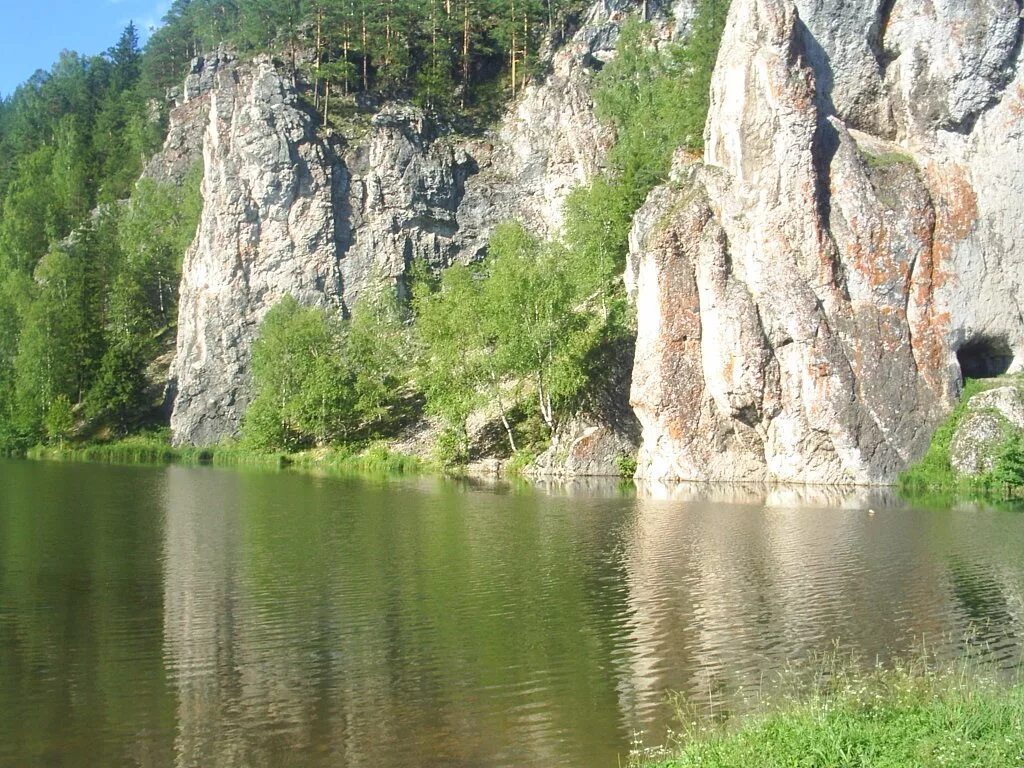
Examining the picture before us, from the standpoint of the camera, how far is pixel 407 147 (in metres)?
72.2

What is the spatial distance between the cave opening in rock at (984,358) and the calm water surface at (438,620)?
614 inches

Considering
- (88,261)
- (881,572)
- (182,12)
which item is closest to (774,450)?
(881,572)

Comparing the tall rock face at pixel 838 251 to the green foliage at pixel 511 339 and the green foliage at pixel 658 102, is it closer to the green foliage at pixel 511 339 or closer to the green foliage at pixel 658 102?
the green foliage at pixel 511 339

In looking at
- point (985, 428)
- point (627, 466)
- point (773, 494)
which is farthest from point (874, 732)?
point (627, 466)

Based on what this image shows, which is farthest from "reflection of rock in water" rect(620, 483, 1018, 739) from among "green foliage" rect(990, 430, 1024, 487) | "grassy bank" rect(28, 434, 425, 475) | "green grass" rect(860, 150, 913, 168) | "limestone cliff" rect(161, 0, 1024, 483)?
"grassy bank" rect(28, 434, 425, 475)

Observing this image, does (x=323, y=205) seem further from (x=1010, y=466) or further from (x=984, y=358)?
(x=1010, y=466)

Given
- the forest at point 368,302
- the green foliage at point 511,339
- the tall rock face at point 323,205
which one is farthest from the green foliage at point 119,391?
the green foliage at point 511,339

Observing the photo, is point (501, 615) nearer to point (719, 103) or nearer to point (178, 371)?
point (719, 103)

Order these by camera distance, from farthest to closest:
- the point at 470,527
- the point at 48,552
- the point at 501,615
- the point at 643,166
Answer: the point at 643,166
the point at 470,527
the point at 48,552
the point at 501,615

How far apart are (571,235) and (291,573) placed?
42.6m

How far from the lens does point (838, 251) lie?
43469mm

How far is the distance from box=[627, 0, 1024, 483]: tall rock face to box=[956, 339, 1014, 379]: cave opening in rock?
103 millimetres

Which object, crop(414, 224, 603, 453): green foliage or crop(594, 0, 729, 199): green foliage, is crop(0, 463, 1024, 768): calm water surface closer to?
crop(414, 224, 603, 453): green foliage

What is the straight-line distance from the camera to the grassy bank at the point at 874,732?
8.97m
